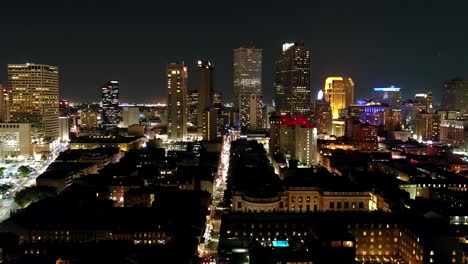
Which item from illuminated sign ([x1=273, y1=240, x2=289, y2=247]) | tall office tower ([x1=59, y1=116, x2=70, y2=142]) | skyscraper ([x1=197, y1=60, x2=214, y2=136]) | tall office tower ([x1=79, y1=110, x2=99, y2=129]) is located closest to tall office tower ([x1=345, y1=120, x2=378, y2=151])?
skyscraper ([x1=197, y1=60, x2=214, y2=136])

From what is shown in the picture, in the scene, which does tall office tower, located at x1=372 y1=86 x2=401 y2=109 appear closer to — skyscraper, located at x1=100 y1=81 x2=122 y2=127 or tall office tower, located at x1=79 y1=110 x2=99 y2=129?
skyscraper, located at x1=100 y1=81 x2=122 y2=127

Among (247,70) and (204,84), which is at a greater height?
(247,70)

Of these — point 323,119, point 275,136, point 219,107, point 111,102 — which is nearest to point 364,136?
point 275,136

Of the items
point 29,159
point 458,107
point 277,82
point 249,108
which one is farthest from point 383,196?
point 458,107

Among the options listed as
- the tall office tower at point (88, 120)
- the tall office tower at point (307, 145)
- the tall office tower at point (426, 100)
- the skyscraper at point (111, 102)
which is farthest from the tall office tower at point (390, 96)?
the tall office tower at point (307, 145)

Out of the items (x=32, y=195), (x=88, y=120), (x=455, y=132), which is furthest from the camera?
(x=88, y=120)

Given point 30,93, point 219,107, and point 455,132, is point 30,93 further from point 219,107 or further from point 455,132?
point 455,132

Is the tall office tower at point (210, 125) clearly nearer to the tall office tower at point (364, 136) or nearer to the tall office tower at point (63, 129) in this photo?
the tall office tower at point (364, 136)
